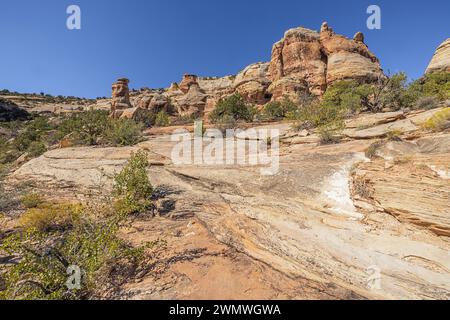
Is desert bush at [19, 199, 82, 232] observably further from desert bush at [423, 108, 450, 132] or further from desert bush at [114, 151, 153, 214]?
desert bush at [423, 108, 450, 132]

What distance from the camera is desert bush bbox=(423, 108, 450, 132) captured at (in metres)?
8.48

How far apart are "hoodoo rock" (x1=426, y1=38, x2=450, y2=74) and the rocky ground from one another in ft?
96.6

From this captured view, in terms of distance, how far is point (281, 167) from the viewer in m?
8.12

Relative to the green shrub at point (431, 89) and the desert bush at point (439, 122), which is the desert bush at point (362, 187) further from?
the green shrub at point (431, 89)

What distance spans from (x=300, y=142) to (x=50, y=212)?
930cm

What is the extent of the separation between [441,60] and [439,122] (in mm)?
32166

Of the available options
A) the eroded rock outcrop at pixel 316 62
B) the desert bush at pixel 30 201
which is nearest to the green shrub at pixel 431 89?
the eroded rock outcrop at pixel 316 62

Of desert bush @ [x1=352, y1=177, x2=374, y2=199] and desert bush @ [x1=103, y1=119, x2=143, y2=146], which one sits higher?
desert bush @ [x1=103, y1=119, x2=143, y2=146]

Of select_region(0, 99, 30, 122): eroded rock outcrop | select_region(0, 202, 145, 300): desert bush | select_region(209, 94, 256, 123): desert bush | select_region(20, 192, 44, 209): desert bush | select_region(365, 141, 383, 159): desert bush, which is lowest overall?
select_region(0, 202, 145, 300): desert bush

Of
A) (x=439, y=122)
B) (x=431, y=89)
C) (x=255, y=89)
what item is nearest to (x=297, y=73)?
(x=255, y=89)

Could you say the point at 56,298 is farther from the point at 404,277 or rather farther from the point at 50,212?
the point at 404,277

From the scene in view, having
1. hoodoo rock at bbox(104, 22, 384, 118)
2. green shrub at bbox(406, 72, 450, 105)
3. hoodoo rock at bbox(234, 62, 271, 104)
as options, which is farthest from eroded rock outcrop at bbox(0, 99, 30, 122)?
green shrub at bbox(406, 72, 450, 105)

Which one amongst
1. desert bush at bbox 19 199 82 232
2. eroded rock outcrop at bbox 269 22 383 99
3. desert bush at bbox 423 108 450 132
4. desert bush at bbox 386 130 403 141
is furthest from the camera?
eroded rock outcrop at bbox 269 22 383 99

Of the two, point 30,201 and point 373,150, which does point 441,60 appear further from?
point 30,201
